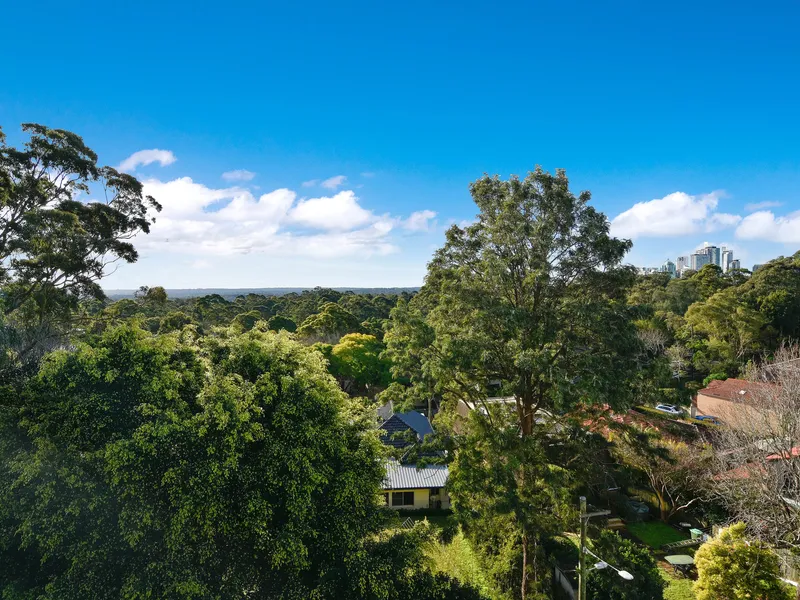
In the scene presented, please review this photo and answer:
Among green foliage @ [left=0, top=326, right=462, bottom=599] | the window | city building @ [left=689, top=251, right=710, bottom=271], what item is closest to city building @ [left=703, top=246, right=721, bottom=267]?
city building @ [left=689, top=251, right=710, bottom=271]

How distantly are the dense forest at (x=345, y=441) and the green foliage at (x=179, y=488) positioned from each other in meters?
0.03

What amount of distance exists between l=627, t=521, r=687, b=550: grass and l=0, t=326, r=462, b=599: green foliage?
10.1m

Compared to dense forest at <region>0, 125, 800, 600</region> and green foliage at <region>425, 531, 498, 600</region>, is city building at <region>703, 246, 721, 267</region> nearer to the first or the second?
dense forest at <region>0, 125, 800, 600</region>

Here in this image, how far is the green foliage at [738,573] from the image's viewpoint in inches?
413

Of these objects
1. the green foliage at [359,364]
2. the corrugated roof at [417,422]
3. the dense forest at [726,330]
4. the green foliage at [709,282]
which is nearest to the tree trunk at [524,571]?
the corrugated roof at [417,422]

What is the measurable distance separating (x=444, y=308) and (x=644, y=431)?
18.6 feet

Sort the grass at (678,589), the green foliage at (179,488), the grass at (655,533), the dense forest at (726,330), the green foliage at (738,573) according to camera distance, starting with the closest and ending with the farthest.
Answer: the green foliage at (179,488) → the green foliage at (738,573) → the grass at (678,589) → the grass at (655,533) → the dense forest at (726,330)

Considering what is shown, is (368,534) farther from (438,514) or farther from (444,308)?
(438,514)

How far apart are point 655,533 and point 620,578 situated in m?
6.82

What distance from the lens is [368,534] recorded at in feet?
28.1

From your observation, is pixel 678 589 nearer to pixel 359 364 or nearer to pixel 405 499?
pixel 405 499

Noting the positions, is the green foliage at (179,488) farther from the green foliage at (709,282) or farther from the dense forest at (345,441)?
the green foliage at (709,282)

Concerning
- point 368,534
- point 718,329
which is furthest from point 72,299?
point 718,329

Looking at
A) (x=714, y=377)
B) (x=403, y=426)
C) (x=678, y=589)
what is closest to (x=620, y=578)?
(x=678, y=589)
